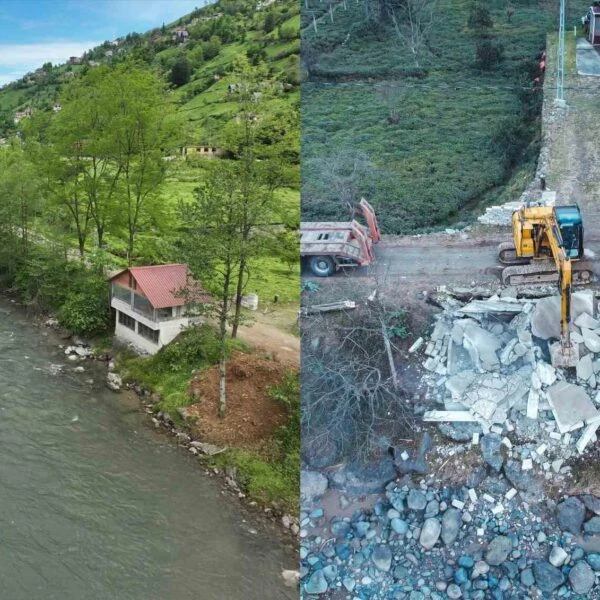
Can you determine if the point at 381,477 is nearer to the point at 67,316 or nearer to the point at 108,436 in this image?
the point at 108,436

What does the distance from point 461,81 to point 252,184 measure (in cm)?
158

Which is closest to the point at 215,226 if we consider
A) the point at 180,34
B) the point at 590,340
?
the point at 590,340

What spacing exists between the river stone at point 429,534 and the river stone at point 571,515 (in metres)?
0.54

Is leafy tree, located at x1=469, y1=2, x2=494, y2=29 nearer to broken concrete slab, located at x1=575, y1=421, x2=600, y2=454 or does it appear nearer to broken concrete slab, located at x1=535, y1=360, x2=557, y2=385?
broken concrete slab, located at x1=535, y1=360, x2=557, y2=385

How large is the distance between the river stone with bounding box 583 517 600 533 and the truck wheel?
1.74m

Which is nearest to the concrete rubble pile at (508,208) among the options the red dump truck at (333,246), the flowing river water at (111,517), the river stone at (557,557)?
the red dump truck at (333,246)

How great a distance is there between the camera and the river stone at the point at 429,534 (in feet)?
10.9

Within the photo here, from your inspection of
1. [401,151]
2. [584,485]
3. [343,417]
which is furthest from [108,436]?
[584,485]

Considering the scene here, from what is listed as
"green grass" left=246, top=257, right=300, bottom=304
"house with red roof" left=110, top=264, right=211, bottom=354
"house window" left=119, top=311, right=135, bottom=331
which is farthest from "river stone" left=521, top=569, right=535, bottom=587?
"house window" left=119, top=311, right=135, bottom=331

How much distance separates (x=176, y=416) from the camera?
19.2 ft

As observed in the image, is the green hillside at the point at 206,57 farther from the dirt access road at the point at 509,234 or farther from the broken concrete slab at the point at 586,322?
the broken concrete slab at the point at 586,322

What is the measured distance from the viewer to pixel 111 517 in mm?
4723

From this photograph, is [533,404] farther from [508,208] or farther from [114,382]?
[114,382]

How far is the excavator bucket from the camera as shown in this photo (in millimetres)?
3400
